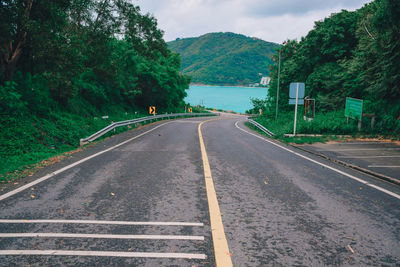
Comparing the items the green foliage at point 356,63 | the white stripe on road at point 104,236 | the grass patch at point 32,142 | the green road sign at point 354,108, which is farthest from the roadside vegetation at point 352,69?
the white stripe on road at point 104,236

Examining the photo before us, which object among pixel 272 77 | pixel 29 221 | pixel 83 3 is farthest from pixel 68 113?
pixel 272 77

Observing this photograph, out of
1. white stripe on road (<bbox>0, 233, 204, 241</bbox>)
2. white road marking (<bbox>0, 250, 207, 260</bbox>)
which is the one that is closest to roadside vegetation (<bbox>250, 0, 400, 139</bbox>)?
white stripe on road (<bbox>0, 233, 204, 241</bbox>)

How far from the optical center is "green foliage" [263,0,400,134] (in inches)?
564

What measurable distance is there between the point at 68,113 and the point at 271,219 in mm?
16191

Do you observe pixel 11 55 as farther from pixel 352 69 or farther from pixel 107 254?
pixel 352 69

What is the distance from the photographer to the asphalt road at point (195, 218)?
307 cm

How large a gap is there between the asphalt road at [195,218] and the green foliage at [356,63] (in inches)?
430

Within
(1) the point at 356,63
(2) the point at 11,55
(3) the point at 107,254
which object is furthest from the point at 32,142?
(1) the point at 356,63

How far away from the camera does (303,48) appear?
99.0 ft

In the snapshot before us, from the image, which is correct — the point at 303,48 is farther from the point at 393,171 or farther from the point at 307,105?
the point at 393,171

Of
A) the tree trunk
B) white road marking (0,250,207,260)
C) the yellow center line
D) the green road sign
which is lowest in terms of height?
white road marking (0,250,207,260)

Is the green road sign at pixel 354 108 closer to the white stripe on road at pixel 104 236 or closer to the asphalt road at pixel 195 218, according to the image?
the asphalt road at pixel 195 218

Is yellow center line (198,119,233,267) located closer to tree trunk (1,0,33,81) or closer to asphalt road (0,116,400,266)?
asphalt road (0,116,400,266)

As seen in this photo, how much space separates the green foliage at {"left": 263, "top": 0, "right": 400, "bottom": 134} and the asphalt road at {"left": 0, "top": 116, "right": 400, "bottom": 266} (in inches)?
430
